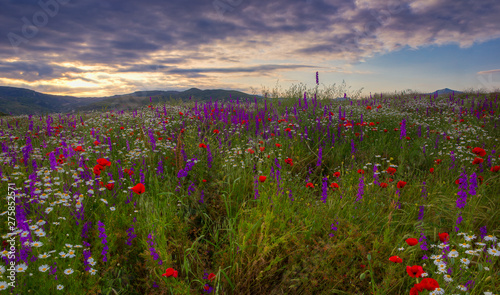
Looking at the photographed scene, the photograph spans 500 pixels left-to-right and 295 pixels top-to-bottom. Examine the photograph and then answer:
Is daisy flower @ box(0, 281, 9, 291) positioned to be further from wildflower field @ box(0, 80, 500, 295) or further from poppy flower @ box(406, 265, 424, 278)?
poppy flower @ box(406, 265, 424, 278)

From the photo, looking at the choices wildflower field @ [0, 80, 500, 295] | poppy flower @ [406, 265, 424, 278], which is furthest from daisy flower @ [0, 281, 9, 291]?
poppy flower @ [406, 265, 424, 278]

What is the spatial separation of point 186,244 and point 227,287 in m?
0.64

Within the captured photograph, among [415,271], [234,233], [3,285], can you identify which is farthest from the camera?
[234,233]

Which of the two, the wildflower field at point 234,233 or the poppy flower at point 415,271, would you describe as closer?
the poppy flower at point 415,271

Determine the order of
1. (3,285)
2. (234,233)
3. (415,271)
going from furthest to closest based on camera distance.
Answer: (234,233)
(3,285)
(415,271)

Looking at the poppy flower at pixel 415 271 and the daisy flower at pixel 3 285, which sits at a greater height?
the poppy flower at pixel 415 271

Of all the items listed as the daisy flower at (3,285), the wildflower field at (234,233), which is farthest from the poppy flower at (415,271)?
the daisy flower at (3,285)

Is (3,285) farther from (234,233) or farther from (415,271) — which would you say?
(415,271)

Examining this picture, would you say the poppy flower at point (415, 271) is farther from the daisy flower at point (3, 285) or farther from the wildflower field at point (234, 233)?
the daisy flower at point (3, 285)

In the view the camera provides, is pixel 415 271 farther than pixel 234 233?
No

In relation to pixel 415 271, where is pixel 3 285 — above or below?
below

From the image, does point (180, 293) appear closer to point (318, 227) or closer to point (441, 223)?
point (318, 227)

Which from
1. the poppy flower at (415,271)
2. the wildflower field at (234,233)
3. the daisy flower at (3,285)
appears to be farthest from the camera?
the wildflower field at (234,233)

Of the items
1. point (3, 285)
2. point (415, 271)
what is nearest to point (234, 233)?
point (415, 271)
